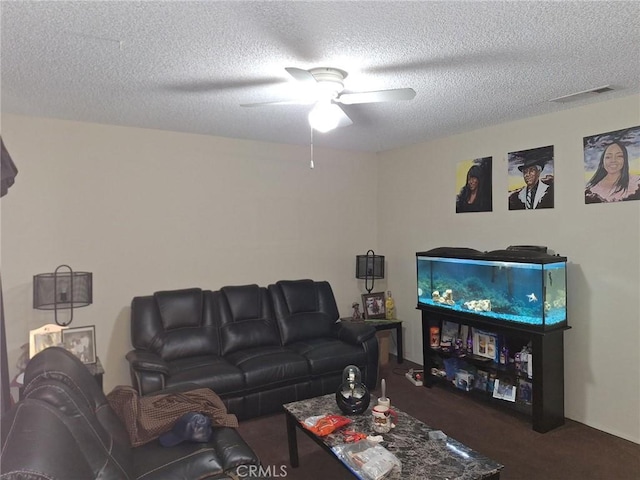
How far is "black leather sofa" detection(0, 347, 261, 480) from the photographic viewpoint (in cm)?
134

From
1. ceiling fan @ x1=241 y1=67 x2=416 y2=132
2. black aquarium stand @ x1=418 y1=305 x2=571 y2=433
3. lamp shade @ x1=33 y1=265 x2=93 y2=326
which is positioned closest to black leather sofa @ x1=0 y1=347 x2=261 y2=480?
lamp shade @ x1=33 y1=265 x2=93 y2=326

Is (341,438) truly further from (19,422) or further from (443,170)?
(443,170)

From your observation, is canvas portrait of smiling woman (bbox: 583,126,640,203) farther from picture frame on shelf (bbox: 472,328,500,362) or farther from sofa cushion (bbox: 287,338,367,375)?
sofa cushion (bbox: 287,338,367,375)

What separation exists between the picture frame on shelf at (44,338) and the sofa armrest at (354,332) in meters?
2.44

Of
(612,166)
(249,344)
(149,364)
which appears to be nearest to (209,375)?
Answer: (149,364)

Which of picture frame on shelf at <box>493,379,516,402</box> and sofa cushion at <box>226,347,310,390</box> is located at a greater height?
sofa cushion at <box>226,347,310,390</box>

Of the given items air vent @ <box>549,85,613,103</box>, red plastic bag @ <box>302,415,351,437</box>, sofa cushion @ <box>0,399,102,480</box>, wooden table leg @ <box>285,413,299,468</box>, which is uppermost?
air vent @ <box>549,85,613,103</box>

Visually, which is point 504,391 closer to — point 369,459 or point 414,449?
point 414,449

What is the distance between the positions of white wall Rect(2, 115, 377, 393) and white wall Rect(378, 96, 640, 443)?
1.57 m

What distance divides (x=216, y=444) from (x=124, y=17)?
214 centimetres

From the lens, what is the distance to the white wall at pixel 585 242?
3090 mm

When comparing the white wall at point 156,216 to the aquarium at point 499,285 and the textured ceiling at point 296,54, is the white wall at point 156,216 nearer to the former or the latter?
the textured ceiling at point 296,54

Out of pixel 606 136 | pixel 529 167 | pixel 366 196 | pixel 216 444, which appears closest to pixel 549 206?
pixel 529 167

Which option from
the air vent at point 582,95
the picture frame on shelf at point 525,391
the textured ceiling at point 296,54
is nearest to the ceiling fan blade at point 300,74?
the textured ceiling at point 296,54
